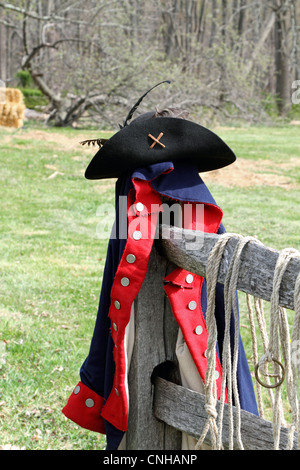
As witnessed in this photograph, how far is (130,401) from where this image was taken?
2.40 m

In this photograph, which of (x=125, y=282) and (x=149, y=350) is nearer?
(x=125, y=282)

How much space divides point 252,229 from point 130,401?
20.7ft

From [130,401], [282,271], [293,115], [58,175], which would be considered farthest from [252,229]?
[293,115]

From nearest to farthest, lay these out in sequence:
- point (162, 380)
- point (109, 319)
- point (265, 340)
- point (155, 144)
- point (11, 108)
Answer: point (265, 340)
point (155, 144)
point (162, 380)
point (109, 319)
point (11, 108)

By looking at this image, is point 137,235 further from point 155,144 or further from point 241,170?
point 241,170

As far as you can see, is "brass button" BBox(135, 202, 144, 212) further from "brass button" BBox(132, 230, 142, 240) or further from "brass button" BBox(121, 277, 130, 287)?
"brass button" BBox(121, 277, 130, 287)

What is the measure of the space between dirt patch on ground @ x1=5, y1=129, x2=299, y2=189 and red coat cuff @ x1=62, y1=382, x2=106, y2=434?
893 cm

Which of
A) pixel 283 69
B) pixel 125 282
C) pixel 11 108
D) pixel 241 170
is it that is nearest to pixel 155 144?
pixel 125 282

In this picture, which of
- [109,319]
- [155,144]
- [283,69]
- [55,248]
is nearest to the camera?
[155,144]

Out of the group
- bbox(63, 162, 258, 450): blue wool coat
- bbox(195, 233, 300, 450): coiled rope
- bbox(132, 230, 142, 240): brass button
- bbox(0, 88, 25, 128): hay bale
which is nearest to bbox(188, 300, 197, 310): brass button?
bbox(63, 162, 258, 450): blue wool coat

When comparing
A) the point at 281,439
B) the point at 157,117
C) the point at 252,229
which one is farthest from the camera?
the point at 252,229

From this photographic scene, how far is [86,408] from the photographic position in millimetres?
2523

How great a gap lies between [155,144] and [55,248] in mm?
5385

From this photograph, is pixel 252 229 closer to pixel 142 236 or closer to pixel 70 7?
pixel 142 236
